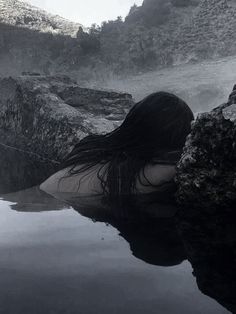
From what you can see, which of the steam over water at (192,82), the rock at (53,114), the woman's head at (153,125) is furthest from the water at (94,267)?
the steam over water at (192,82)

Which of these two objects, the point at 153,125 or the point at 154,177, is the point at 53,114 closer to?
→ the point at 153,125

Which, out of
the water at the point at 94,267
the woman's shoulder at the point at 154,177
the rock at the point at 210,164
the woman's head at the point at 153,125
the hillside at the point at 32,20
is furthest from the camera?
the hillside at the point at 32,20

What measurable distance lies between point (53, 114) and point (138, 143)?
369cm

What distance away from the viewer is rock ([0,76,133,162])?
5.46 m

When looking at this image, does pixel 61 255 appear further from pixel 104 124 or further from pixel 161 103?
pixel 104 124

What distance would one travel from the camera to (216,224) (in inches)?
71.6

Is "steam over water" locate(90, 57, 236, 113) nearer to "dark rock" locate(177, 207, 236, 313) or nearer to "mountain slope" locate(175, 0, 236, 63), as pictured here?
"mountain slope" locate(175, 0, 236, 63)

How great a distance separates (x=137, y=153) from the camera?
234 centimetres

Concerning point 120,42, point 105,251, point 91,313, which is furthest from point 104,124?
point 120,42

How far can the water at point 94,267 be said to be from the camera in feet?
4.04

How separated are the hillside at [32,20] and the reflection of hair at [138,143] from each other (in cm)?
2942

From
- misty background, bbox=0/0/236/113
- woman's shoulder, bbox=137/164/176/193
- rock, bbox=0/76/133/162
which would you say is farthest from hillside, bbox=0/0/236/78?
woman's shoulder, bbox=137/164/176/193

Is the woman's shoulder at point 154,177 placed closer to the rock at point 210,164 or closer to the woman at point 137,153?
the woman at point 137,153

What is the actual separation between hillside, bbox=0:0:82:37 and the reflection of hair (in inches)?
1158
